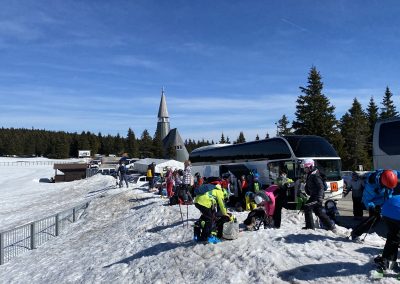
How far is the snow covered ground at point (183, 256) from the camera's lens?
7797 mm

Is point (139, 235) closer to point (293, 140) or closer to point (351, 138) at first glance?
point (293, 140)

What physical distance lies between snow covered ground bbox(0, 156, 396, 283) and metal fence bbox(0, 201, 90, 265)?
1.75ft

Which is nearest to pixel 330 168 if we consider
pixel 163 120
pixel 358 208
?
pixel 358 208

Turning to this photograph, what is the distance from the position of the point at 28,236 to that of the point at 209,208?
415 inches

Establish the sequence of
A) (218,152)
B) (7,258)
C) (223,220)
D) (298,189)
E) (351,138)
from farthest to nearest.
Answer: (351,138), (218,152), (7,258), (298,189), (223,220)

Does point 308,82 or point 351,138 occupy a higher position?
A: point 308,82

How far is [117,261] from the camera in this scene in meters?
11.8

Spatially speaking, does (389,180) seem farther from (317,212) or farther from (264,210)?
(264,210)

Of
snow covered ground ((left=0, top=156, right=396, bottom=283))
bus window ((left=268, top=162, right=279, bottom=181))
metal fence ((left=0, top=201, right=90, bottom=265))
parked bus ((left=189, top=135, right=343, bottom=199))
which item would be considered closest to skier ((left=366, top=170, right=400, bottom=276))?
snow covered ground ((left=0, top=156, right=396, bottom=283))

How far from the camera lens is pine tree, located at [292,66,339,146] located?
48.6 metres

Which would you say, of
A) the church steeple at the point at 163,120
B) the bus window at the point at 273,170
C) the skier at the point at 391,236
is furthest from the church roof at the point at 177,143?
the skier at the point at 391,236

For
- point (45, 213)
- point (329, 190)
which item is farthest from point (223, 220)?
point (45, 213)

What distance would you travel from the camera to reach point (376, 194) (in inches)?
341

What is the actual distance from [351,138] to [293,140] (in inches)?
1530
